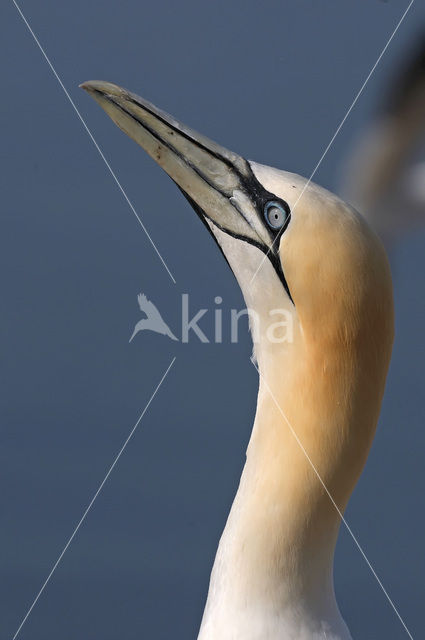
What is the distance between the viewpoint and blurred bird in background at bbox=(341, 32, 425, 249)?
4910 mm

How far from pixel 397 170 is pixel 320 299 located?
2044 millimetres

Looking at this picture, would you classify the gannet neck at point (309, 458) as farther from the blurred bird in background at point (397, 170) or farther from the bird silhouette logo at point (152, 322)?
the bird silhouette logo at point (152, 322)

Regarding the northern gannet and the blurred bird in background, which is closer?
the northern gannet

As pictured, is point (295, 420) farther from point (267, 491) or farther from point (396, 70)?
point (396, 70)

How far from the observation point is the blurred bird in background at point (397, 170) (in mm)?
4910

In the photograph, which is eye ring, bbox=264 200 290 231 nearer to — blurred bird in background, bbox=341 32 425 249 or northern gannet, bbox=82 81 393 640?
northern gannet, bbox=82 81 393 640

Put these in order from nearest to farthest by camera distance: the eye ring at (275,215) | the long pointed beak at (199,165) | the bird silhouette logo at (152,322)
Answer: the eye ring at (275,215)
the long pointed beak at (199,165)
the bird silhouette logo at (152,322)

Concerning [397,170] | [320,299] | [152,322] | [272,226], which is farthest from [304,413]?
[152,322]

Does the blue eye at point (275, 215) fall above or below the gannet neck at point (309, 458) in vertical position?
above

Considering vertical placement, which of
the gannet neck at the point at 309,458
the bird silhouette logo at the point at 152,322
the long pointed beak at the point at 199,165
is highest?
the long pointed beak at the point at 199,165

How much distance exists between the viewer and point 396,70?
5.16 meters

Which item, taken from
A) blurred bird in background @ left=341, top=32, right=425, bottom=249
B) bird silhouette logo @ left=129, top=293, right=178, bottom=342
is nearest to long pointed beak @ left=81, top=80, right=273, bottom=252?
blurred bird in background @ left=341, top=32, right=425, bottom=249

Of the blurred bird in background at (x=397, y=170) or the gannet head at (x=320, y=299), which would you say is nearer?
the gannet head at (x=320, y=299)

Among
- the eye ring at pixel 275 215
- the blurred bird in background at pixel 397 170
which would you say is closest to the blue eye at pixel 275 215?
the eye ring at pixel 275 215
